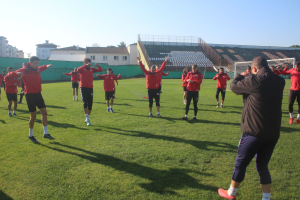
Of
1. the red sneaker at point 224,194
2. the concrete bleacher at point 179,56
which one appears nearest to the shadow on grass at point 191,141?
the red sneaker at point 224,194

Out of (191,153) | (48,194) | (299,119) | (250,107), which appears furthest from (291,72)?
(48,194)

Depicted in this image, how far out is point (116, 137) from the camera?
6.09 meters

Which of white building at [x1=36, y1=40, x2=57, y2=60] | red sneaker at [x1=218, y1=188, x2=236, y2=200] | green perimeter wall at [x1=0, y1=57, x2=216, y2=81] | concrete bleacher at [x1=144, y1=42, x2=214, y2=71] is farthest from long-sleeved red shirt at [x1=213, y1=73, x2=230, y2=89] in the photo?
white building at [x1=36, y1=40, x2=57, y2=60]

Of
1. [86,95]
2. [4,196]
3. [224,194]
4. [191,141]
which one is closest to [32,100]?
[86,95]

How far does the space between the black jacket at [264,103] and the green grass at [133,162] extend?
1.24m

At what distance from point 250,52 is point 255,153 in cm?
5908

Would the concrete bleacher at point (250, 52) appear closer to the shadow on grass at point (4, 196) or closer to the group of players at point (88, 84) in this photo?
the group of players at point (88, 84)

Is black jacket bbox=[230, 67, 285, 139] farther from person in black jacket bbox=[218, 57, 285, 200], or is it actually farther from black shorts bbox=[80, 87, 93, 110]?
black shorts bbox=[80, 87, 93, 110]

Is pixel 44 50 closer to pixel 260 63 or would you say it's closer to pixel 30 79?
pixel 30 79

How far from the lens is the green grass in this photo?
340 cm

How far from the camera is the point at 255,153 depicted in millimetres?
2885

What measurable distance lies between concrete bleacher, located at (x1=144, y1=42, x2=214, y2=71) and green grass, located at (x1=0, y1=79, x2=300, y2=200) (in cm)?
3848

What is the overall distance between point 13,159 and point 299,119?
30.4ft

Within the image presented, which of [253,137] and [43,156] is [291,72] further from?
[43,156]
